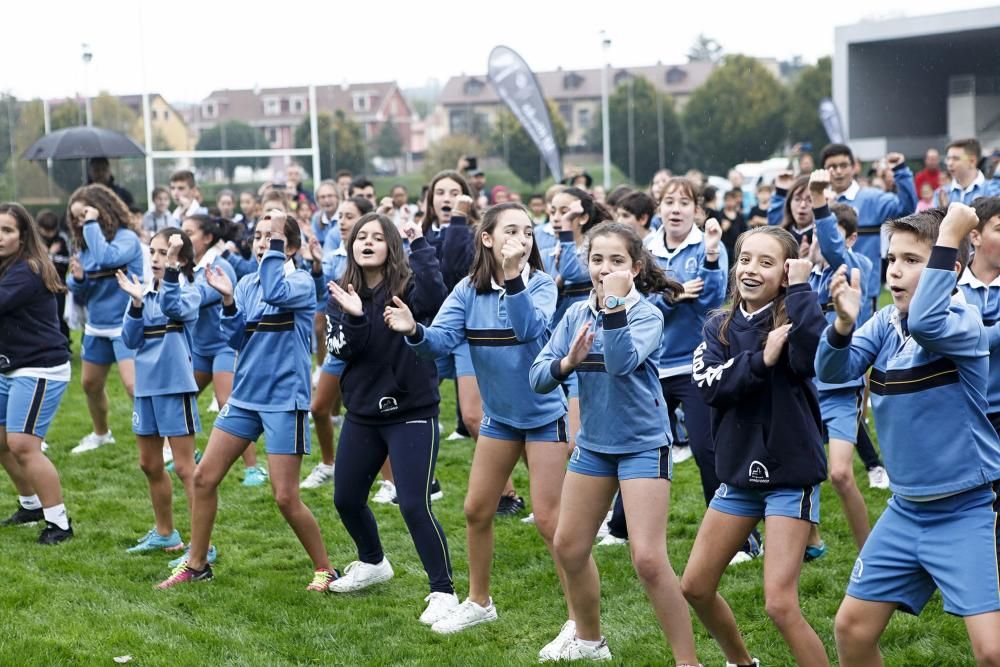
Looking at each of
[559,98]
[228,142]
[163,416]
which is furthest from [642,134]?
[163,416]

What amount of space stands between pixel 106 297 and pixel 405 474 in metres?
4.55

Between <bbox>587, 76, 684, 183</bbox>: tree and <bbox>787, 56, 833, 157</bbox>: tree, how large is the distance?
32.9 feet

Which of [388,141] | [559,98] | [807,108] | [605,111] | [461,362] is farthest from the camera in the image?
[807,108]

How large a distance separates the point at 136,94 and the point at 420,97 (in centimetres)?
1100

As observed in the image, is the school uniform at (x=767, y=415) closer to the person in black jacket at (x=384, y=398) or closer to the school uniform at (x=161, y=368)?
the person in black jacket at (x=384, y=398)

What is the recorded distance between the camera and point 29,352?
7.22 meters

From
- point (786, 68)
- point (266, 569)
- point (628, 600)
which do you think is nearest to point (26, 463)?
point (266, 569)

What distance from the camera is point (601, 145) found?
36.8 meters

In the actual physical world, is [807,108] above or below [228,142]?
above

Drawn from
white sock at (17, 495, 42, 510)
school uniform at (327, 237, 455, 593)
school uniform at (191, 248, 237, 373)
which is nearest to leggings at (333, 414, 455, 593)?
school uniform at (327, 237, 455, 593)

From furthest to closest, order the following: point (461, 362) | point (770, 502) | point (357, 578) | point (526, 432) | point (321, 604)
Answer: point (461, 362) → point (357, 578) → point (321, 604) → point (526, 432) → point (770, 502)

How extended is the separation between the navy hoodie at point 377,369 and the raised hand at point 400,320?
35 centimetres

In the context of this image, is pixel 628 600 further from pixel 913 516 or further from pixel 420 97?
pixel 420 97

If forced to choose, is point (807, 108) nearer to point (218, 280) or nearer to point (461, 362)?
point (461, 362)
